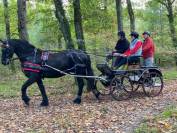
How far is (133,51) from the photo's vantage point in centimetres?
1349

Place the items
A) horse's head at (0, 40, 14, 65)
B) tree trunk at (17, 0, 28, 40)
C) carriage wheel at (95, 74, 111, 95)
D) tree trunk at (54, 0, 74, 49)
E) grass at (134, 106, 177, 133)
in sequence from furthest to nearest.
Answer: tree trunk at (17, 0, 28, 40), tree trunk at (54, 0, 74, 49), carriage wheel at (95, 74, 111, 95), horse's head at (0, 40, 14, 65), grass at (134, 106, 177, 133)

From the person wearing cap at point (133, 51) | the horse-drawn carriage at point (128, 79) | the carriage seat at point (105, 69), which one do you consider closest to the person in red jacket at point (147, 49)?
the horse-drawn carriage at point (128, 79)

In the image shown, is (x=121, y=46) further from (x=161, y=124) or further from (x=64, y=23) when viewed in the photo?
(x=161, y=124)

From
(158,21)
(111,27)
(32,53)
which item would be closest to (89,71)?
(32,53)

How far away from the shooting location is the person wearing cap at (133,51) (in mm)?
13492

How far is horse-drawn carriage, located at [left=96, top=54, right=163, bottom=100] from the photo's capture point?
13359mm

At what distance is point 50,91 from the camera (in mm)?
16469

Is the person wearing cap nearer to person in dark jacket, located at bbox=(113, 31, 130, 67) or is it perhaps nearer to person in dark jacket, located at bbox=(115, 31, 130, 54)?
person in dark jacket, located at bbox=(113, 31, 130, 67)

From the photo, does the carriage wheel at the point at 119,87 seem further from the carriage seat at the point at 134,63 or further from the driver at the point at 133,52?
the driver at the point at 133,52

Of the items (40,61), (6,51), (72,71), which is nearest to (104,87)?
(72,71)

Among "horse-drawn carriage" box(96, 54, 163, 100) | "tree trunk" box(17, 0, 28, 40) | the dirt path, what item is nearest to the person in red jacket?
"horse-drawn carriage" box(96, 54, 163, 100)

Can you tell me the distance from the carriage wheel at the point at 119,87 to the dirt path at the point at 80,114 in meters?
0.30

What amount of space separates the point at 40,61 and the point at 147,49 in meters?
3.92

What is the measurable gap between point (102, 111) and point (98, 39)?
63.8ft
